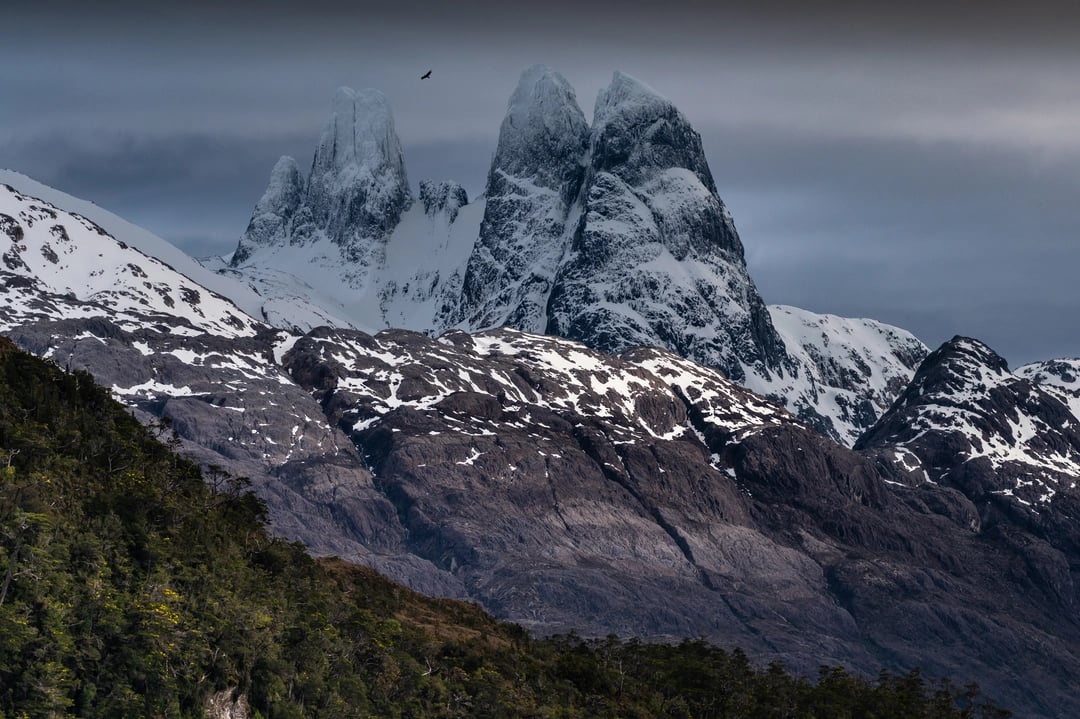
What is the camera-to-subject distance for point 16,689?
7520 inches

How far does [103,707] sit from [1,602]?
15.2m

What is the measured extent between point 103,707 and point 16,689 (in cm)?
1058

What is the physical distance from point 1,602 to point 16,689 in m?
11.4

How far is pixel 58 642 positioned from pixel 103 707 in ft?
27.1

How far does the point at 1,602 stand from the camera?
19850 centimetres

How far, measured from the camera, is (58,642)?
19712cm

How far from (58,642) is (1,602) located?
755cm

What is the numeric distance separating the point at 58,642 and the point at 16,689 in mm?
7681

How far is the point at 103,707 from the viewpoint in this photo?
198 meters
